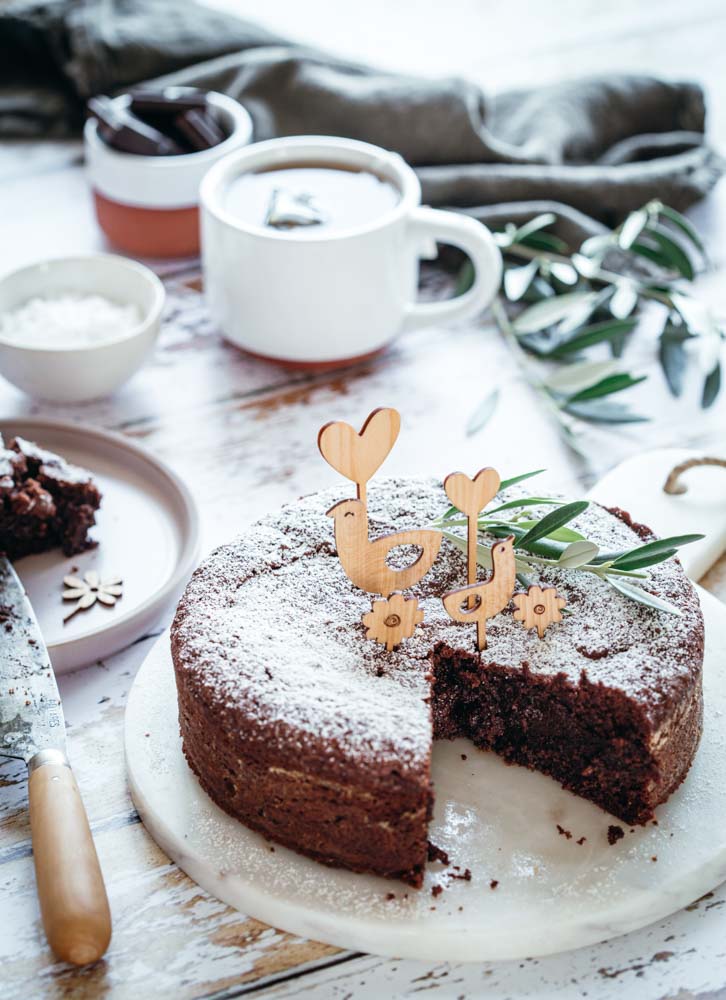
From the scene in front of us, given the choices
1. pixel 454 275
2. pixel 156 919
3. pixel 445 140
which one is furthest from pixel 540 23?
pixel 156 919

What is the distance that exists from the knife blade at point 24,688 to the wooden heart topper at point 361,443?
1.94ft

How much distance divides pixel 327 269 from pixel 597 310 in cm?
75

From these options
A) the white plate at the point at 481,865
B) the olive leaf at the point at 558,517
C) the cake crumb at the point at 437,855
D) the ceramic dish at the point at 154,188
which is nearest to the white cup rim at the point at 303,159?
the ceramic dish at the point at 154,188

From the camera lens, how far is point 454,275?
120 inches

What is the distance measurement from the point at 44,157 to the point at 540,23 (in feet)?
6.89

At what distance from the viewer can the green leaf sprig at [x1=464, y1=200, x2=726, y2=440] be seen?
2.59 metres

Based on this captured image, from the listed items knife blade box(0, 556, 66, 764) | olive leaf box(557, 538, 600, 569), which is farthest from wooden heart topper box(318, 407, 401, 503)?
knife blade box(0, 556, 66, 764)

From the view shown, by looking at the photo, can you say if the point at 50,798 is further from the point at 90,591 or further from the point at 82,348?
the point at 82,348

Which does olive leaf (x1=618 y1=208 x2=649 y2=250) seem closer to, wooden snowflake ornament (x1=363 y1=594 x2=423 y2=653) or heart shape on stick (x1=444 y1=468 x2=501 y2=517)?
heart shape on stick (x1=444 y1=468 x2=501 y2=517)

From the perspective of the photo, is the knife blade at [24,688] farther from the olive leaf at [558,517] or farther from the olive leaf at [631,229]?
the olive leaf at [631,229]

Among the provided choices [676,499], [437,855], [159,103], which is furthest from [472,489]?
[159,103]

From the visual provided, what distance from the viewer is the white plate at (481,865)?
153cm

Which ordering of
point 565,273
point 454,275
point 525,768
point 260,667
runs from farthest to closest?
point 454,275
point 565,273
point 525,768
point 260,667

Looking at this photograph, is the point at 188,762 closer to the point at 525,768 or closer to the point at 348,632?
the point at 348,632
